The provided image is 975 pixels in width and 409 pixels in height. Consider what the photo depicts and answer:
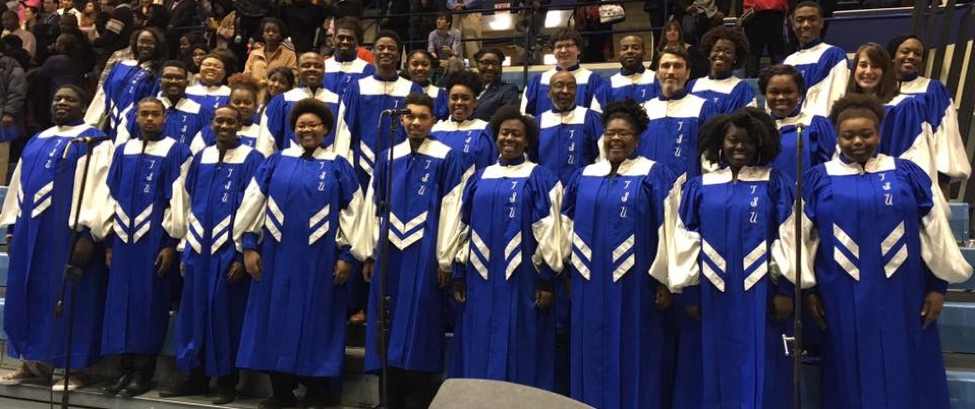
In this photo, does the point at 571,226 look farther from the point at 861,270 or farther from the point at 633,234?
the point at 861,270

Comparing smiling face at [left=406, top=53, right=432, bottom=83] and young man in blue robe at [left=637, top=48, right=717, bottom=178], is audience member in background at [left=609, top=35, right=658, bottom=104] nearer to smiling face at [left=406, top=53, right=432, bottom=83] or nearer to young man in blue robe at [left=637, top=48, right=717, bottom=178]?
young man in blue robe at [left=637, top=48, right=717, bottom=178]

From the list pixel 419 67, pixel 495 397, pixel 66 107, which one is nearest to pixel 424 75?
pixel 419 67

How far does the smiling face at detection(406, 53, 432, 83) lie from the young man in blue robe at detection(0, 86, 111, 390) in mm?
2179

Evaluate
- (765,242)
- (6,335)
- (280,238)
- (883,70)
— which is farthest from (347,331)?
(883,70)

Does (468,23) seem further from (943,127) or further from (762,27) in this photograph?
(943,127)

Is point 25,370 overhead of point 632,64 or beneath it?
beneath

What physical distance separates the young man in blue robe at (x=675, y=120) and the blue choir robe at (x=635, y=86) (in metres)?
0.66

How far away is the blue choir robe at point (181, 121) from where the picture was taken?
748cm

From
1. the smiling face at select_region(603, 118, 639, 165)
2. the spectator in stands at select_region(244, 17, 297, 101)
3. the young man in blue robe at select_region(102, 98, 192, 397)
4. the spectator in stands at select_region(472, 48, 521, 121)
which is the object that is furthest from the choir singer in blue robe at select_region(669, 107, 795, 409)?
the spectator in stands at select_region(244, 17, 297, 101)

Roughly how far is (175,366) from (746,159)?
391 centimetres

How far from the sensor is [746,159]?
5215mm

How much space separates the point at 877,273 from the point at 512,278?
1.90 metres

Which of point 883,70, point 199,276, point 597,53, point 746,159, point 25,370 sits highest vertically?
point 597,53

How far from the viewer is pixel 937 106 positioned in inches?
245
